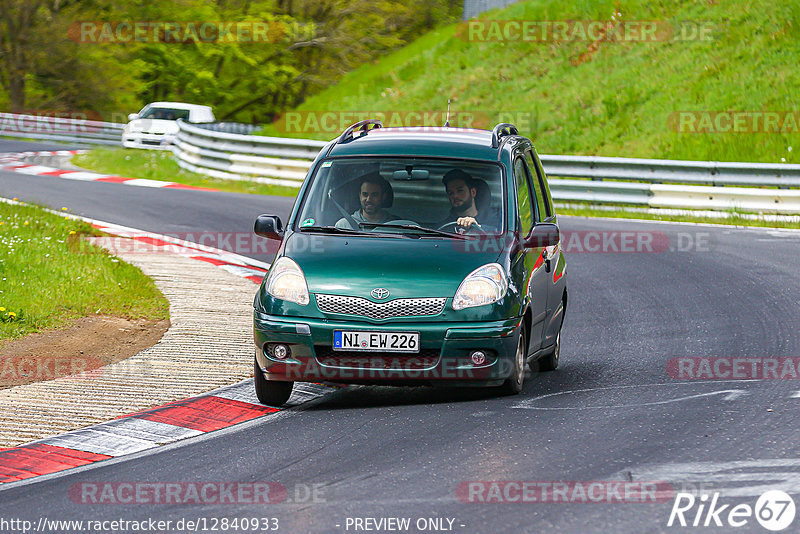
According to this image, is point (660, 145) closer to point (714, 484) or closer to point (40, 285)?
point (40, 285)

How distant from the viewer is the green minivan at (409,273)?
744 centimetres

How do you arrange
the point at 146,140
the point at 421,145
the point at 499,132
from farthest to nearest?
the point at 146,140 < the point at 499,132 < the point at 421,145

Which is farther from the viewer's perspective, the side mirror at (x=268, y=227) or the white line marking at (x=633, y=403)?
the side mirror at (x=268, y=227)

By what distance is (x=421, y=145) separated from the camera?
8734mm

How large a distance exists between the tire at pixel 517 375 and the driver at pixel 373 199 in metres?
1.30

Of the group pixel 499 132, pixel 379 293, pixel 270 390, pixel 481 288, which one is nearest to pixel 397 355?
pixel 379 293

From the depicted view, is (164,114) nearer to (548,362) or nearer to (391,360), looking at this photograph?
(548,362)

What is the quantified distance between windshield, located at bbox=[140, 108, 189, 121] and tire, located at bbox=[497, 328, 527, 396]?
3018cm

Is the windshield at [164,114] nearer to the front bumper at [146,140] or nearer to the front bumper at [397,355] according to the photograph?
the front bumper at [146,140]

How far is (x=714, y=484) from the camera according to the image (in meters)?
5.62

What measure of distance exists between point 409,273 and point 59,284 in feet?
17.2

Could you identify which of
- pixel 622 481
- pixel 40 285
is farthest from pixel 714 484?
pixel 40 285

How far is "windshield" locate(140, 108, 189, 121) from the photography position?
36.8 m

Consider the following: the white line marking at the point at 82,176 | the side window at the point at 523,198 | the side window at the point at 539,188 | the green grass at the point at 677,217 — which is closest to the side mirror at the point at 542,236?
the side window at the point at 523,198
